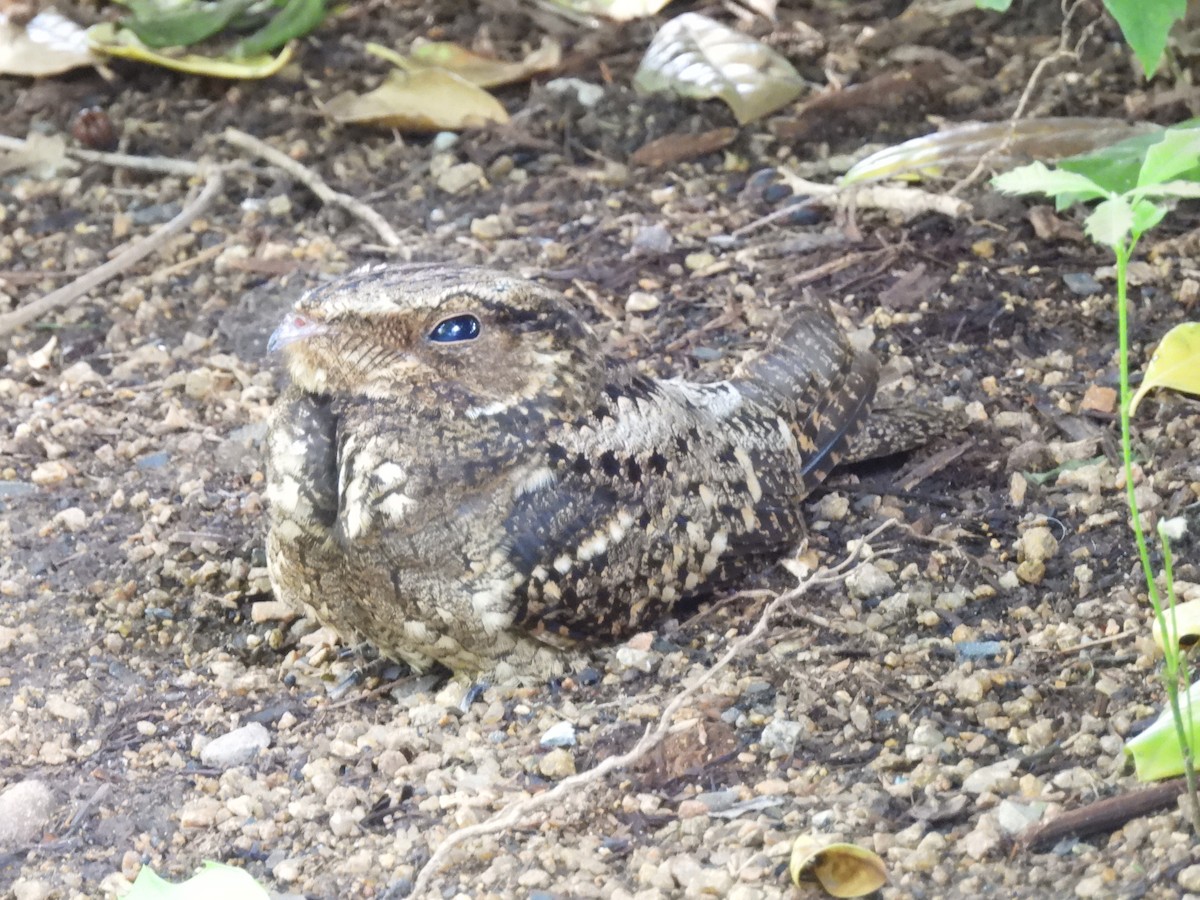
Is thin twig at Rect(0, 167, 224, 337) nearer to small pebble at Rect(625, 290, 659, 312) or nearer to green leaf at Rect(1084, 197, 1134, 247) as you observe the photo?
small pebble at Rect(625, 290, 659, 312)

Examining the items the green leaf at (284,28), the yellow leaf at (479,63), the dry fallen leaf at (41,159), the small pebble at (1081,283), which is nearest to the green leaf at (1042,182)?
the small pebble at (1081,283)

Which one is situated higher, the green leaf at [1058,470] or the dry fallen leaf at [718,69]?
the dry fallen leaf at [718,69]

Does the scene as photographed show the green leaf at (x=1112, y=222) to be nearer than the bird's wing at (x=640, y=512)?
Yes

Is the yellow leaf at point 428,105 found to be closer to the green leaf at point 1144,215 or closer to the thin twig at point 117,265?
the thin twig at point 117,265

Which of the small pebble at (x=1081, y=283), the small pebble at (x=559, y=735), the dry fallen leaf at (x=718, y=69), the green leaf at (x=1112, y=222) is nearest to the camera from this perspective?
the green leaf at (x=1112, y=222)

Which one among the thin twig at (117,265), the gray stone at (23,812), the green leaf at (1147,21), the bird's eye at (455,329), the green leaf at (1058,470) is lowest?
the gray stone at (23,812)

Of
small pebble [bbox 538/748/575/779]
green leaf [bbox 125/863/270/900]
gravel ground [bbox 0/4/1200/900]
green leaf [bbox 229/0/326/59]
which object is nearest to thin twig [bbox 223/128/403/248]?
gravel ground [bbox 0/4/1200/900]

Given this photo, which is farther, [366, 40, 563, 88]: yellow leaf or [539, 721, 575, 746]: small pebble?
[366, 40, 563, 88]: yellow leaf
